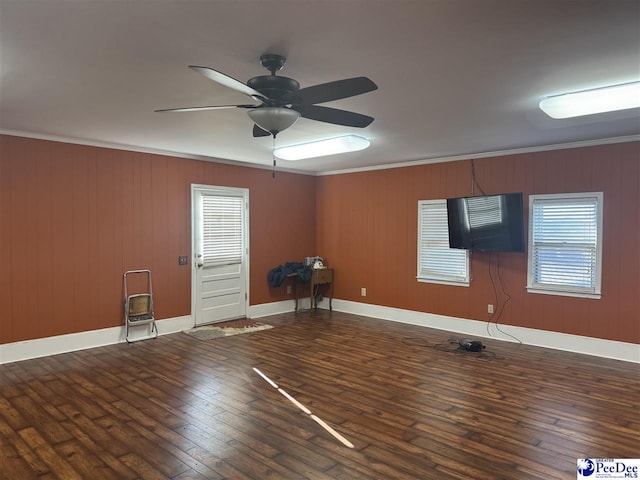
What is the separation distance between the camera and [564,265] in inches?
201

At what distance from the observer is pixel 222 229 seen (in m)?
6.54

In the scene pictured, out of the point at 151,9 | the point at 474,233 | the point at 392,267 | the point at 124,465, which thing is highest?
the point at 151,9

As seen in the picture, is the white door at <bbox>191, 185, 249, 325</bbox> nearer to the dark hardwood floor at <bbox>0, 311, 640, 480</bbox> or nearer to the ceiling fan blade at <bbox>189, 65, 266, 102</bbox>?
the dark hardwood floor at <bbox>0, 311, 640, 480</bbox>

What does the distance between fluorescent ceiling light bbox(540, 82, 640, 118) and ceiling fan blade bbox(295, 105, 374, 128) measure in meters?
1.58

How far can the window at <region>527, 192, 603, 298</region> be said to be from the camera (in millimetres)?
4887

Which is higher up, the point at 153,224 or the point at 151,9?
the point at 151,9

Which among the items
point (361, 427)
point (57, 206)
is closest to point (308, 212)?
point (57, 206)

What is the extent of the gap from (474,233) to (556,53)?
11.0 feet

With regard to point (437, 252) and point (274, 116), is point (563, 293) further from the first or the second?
point (274, 116)

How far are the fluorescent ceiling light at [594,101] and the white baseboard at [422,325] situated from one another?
9.59 ft

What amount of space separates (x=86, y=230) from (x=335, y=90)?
411 centimetres

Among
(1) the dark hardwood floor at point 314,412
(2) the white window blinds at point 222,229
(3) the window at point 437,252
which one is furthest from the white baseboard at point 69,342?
(3) the window at point 437,252

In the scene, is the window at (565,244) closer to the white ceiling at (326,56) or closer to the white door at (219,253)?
the white ceiling at (326,56)

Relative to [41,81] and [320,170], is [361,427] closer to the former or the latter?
[41,81]
